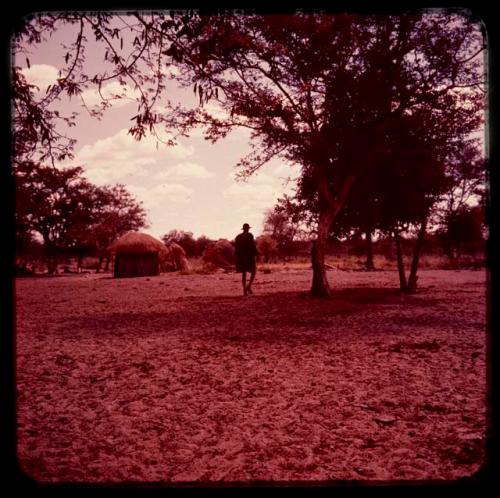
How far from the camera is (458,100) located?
36.9 ft

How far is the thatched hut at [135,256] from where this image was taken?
86.2 feet

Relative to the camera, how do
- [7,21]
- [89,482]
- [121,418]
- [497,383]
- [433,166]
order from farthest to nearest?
[433,166] < [121,418] < [89,482] < [497,383] < [7,21]

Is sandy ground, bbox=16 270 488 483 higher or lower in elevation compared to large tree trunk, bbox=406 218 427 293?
lower

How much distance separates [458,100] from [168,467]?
12.3m

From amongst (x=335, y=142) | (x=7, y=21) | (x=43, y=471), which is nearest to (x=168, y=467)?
(x=43, y=471)

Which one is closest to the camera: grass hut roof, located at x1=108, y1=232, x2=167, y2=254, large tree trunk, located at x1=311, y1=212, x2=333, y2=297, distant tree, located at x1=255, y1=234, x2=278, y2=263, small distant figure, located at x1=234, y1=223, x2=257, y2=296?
large tree trunk, located at x1=311, y1=212, x2=333, y2=297

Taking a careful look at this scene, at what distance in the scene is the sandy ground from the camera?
2707mm

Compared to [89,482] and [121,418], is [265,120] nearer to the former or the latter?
[121,418]

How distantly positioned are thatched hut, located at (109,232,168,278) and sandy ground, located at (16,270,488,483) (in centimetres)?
1854

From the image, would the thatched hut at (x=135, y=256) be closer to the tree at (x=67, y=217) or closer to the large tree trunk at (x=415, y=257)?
the tree at (x=67, y=217)

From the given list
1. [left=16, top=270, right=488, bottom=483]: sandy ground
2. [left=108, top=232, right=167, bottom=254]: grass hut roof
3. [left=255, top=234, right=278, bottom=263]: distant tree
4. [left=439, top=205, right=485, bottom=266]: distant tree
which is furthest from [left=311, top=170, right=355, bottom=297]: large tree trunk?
[left=255, top=234, right=278, bottom=263]: distant tree

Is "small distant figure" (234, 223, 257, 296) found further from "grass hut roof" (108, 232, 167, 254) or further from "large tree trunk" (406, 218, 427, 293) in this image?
"grass hut roof" (108, 232, 167, 254)

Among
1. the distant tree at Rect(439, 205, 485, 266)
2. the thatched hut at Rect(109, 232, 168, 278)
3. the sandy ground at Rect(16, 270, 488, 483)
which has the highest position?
the distant tree at Rect(439, 205, 485, 266)

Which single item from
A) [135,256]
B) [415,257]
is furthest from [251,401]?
[135,256]
